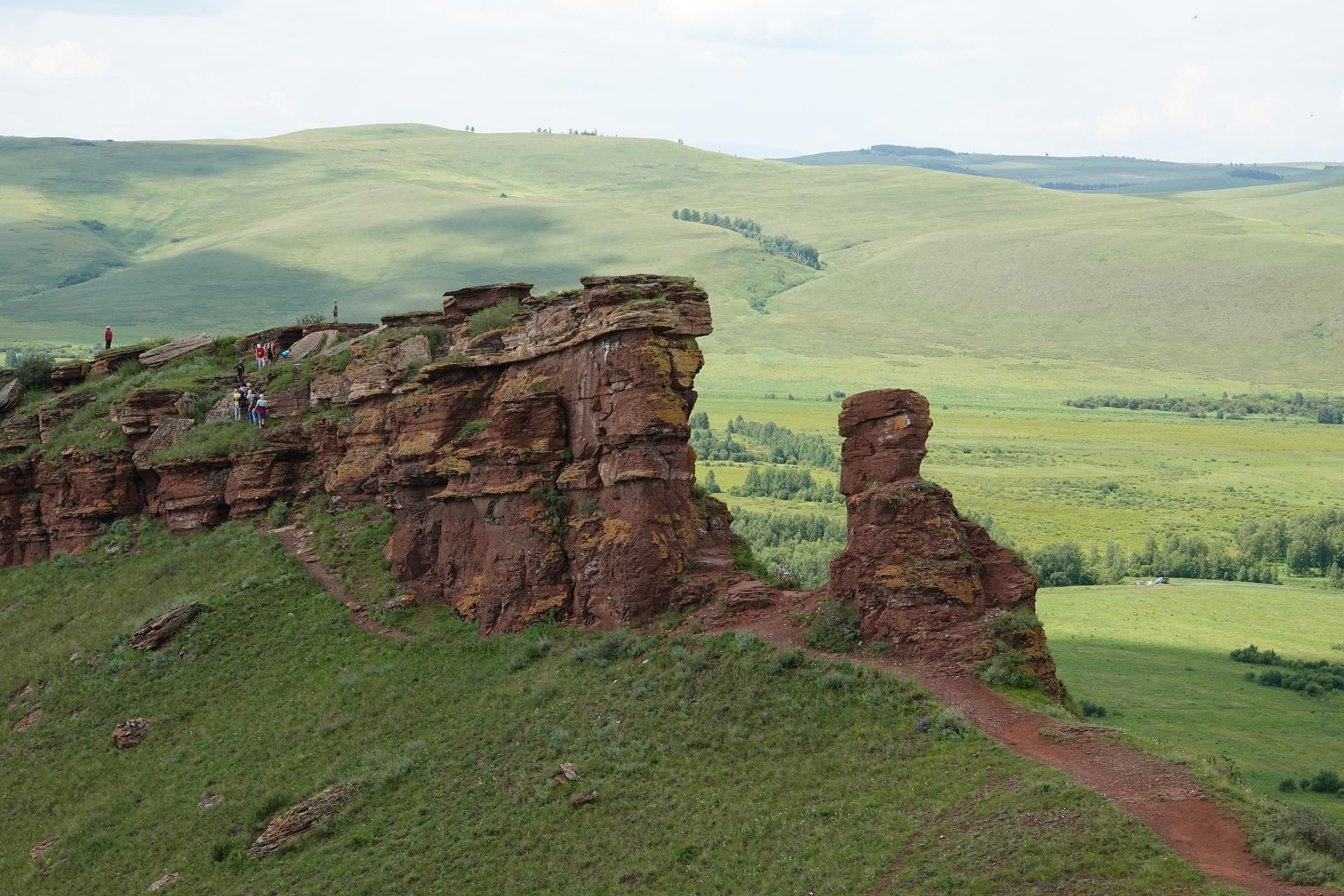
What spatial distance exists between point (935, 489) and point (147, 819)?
2842 centimetres

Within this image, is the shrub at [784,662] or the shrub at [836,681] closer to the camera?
the shrub at [836,681]

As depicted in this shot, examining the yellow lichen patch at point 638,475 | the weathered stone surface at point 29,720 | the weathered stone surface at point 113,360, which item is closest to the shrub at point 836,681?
the yellow lichen patch at point 638,475

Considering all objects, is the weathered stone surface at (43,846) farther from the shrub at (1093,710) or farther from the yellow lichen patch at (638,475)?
the shrub at (1093,710)

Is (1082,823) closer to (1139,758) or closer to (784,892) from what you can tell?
(1139,758)

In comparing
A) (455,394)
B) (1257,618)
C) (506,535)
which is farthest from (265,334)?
(1257,618)

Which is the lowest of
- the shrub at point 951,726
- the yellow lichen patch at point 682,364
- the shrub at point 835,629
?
the shrub at point 951,726

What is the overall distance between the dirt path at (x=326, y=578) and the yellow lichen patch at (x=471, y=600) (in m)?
2.19

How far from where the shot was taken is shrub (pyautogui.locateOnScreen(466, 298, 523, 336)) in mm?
57781

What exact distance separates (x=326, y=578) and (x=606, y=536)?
15.6 metres

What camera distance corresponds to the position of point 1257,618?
5699 inches

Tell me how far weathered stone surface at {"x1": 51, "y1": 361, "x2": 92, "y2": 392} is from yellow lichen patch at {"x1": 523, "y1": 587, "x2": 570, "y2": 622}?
4173cm

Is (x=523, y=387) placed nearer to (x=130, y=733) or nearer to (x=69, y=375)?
(x=130, y=733)

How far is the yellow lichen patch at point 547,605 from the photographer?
4988 cm

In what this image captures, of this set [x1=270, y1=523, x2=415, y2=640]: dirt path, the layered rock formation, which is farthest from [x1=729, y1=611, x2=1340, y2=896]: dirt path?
[x1=270, y1=523, x2=415, y2=640]: dirt path
